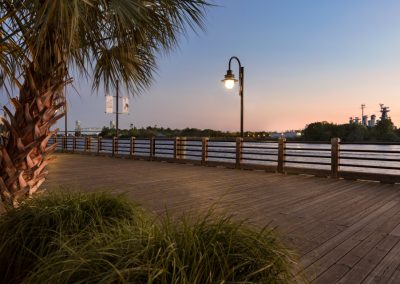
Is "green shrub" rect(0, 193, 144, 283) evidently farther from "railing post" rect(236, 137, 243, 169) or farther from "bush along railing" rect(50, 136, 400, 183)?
"railing post" rect(236, 137, 243, 169)

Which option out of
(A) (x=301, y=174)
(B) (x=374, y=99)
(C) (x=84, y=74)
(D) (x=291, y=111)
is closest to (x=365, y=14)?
(A) (x=301, y=174)

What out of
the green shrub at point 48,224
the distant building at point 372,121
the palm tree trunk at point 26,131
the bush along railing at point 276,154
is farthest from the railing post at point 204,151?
the distant building at point 372,121

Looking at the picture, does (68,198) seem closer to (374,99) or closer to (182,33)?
(182,33)

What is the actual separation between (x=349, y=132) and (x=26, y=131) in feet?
150

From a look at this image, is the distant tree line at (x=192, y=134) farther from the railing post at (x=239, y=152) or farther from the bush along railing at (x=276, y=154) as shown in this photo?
the railing post at (x=239, y=152)

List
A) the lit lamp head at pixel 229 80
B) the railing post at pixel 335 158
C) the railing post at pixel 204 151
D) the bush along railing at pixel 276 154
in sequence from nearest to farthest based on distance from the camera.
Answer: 1. the bush along railing at pixel 276 154
2. the railing post at pixel 335 158
3. the lit lamp head at pixel 229 80
4. the railing post at pixel 204 151

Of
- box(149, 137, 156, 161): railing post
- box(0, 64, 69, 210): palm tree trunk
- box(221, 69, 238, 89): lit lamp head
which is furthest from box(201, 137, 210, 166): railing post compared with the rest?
box(0, 64, 69, 210): palm tree trunk

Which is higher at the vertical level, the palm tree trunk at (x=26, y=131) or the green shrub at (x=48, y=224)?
the palm tree trunk at (x=26, y=131)

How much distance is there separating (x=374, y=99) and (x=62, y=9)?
88766 millimetres

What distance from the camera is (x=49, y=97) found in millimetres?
2965

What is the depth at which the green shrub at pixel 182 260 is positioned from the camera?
1312 millimetres

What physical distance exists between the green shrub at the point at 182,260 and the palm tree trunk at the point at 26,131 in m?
1.60

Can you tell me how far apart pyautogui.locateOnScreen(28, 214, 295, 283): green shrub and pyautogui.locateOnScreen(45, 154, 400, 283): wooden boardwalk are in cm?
49

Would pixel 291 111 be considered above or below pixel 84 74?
above
